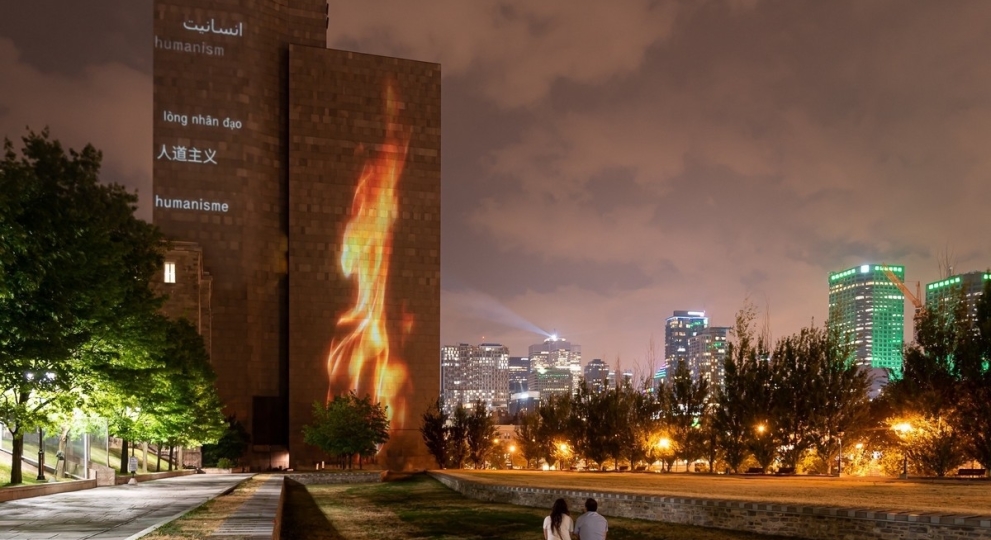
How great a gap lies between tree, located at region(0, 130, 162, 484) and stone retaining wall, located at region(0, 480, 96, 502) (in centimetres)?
110

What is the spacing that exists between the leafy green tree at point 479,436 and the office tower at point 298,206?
819 inches

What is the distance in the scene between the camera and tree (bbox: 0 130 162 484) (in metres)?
23.1

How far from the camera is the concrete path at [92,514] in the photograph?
50.6 feet

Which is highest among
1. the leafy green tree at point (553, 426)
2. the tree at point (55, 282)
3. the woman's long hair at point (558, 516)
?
the tree at point (55, 282)

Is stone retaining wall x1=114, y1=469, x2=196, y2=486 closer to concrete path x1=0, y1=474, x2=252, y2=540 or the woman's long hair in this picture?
concrete path x1=0, y1=474, x2=252, y2=540

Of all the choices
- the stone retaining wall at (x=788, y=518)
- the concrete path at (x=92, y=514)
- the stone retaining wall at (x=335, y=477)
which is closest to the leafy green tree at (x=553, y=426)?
the stone retaining wall at (x=335, y=477)

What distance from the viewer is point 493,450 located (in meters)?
88.8

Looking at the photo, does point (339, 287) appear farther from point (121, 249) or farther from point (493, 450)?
point (121, 249)

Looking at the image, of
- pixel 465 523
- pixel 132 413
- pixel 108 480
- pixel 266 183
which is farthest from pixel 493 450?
pixel 465 523

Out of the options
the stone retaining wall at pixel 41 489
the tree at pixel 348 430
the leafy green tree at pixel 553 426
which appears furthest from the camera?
the tree at pixel 348 430

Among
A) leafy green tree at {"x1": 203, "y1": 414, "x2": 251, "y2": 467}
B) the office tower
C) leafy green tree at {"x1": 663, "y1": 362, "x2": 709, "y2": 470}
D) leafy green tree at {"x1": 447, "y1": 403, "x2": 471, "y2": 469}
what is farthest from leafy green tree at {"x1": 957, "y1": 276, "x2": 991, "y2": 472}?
the office tower

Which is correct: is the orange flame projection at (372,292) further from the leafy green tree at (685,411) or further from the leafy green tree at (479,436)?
the leafy green tree at (685,411)

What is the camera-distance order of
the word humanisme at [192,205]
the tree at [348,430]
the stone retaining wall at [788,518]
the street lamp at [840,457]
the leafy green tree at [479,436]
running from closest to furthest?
the stone retaining wall at [788,518] < the street lamp at [840,457] < the tree at [348,430] < the leafy green tree at [479,436] < the word humanisme at [192,205]

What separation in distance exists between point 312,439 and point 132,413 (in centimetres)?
3897
